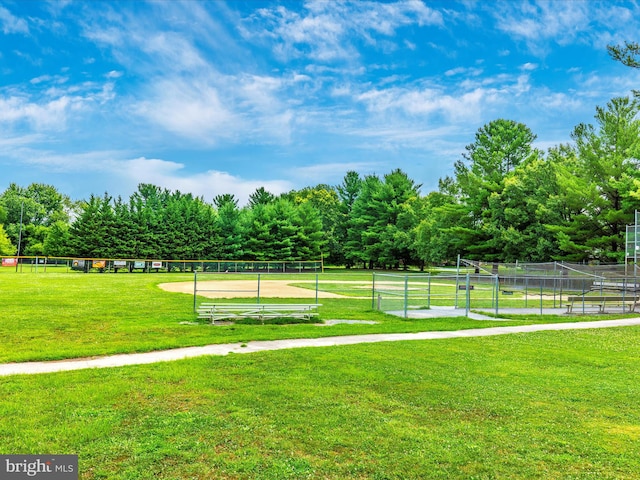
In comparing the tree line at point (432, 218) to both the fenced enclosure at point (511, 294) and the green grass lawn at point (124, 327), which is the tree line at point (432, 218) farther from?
the green grass lawn at point (124, 327)

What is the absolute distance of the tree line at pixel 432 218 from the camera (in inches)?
1670

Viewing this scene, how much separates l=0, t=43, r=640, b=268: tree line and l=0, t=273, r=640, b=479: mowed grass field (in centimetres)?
1570

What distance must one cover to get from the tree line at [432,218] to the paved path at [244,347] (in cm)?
1119

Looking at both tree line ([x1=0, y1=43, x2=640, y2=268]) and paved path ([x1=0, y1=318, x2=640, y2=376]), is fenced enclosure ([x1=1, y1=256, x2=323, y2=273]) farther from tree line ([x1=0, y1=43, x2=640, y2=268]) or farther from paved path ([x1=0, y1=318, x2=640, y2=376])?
paved path ([x1=0, y1=318, x2=640, y2=376])

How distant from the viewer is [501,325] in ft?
51.9

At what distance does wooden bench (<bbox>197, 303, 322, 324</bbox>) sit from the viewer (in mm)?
15430

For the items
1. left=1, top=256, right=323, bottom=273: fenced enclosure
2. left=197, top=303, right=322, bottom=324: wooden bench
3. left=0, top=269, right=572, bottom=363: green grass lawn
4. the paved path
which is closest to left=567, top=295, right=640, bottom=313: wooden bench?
the paved path

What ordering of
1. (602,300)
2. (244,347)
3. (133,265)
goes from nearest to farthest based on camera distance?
(244,347)
(602,300)
(133,265)

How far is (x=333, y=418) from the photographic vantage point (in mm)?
5953

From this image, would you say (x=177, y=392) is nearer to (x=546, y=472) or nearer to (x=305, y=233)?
(x=546, y=472)

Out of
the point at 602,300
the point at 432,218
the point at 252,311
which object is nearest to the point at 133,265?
the point at 432,218

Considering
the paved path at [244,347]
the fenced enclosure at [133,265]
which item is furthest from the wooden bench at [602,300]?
the fenced enclosure at [133,265]

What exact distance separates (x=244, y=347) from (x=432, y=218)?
179 feet

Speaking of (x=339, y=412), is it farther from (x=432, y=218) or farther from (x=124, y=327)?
(x=432, y=218)
